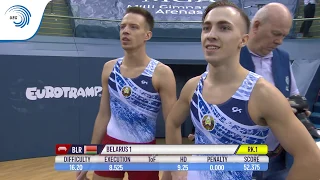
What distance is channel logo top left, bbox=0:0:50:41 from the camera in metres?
7.39

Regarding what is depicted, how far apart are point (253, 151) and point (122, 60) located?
172 cm

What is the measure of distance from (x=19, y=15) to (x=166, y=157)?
21.5ft

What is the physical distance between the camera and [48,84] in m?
7.59

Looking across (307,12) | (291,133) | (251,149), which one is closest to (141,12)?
(251,149)

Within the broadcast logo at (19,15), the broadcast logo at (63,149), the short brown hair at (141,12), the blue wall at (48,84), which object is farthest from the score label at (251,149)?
the broadcast logo at (19,15)

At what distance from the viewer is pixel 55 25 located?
841 centimetres

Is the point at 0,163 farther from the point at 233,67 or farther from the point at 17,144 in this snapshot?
the point at 233,67

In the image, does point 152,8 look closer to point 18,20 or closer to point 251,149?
point 18,20

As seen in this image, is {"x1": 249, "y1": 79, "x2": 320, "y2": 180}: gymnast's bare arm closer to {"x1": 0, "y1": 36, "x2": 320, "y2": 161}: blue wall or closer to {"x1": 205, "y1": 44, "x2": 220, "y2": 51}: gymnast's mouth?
{"x1": 205, "y1": 44, "x2": 220, "y2": 51}: gymnast's mouth

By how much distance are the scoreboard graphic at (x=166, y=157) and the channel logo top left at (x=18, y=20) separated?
5987 mm

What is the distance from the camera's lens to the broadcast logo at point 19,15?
24.4ft

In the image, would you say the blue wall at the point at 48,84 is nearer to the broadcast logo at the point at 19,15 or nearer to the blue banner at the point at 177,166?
the broadcast logo at the point at 19,15

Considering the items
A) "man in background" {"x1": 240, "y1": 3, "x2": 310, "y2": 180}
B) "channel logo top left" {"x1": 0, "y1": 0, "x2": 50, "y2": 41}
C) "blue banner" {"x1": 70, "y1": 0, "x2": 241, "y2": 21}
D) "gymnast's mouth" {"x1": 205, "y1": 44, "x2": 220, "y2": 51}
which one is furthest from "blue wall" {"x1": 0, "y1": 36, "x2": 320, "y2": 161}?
"gymnast's mouth" {"x1": 205, "y1": 44, "x2": 220, "y2": 51}

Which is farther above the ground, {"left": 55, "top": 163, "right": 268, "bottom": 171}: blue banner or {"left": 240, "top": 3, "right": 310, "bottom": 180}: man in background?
{"left": 240, "top": 3, "right": 310, "bottom": 180}: man in background
